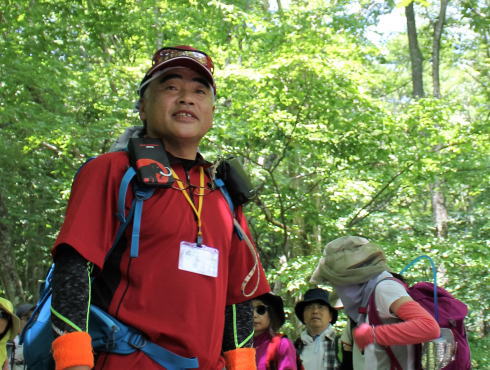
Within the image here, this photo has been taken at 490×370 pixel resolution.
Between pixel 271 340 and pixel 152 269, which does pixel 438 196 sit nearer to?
pixel 271 340

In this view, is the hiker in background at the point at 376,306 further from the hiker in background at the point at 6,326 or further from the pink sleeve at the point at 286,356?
the hiker in background at the point at 6,326

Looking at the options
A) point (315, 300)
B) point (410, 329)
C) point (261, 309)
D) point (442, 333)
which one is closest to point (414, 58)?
point (315, 300)

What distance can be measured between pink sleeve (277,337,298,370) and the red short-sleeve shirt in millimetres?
2888

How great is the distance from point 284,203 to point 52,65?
432 centimetres

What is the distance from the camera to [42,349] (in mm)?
1603

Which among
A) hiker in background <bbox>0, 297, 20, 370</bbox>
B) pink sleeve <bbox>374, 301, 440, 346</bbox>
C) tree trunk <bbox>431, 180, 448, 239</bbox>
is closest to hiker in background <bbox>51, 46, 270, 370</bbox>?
pink sleeve <bbox>374, 301, 440, 346</bbox>

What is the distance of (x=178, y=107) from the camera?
202cm

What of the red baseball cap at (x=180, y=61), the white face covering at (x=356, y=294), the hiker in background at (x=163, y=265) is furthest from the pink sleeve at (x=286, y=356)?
the red baseball cap at (x=180, y=61)

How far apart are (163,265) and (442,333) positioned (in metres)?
2.27

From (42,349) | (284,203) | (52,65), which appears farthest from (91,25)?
(42,349)

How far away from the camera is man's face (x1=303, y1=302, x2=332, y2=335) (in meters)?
5.25

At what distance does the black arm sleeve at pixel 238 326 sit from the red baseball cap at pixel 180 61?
0.89 m

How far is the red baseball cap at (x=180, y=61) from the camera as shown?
6.64 feet

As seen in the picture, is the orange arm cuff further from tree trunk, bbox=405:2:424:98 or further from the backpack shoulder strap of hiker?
tree trunk, bbox=405:2:424:98
